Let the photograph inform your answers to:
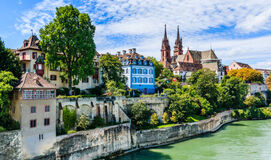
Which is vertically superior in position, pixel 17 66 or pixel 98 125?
pixel 17 66

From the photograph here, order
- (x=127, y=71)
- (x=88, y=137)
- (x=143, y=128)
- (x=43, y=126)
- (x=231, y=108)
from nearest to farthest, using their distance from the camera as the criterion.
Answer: (x=43, y=126)
(x=88, y=137)
(x=143, y=128)
(x=127, y=71)
(x=231, y=108)

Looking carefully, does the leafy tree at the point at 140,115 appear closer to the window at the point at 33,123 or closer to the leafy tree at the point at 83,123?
the leafy tree at the point at 83,123

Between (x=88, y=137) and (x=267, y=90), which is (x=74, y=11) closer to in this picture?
(x=88, y=137)

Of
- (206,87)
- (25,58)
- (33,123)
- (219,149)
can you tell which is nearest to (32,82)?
(33,123)

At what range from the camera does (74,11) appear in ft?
111

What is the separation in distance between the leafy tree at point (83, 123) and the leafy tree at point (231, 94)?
40.6m

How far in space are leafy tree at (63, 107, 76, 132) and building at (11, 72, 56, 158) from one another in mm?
2664

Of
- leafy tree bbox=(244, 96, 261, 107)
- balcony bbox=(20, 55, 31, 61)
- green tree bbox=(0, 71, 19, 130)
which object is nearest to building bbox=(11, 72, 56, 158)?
green tree bbox=(0, 71, 19, 130)

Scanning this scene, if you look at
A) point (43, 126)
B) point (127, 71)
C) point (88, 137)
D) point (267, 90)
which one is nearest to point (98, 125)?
point (88, 137)

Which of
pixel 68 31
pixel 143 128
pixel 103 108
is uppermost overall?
pixel 68 31

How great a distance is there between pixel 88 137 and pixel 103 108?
6649 millimetres

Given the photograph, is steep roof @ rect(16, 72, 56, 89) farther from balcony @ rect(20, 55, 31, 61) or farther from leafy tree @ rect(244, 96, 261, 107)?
leafy tree @ rect(244, 96, 261, 107)

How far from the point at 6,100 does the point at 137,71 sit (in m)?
32.8

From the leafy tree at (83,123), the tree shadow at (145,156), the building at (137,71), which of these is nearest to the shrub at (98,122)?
the leafy tree at (83,123)
